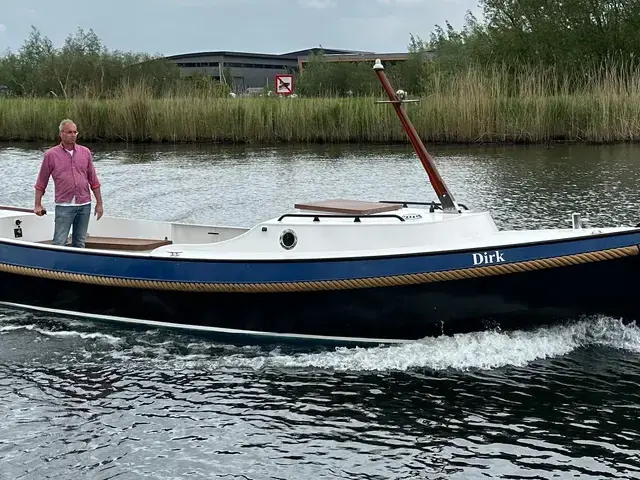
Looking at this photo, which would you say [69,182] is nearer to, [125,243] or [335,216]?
[125,243]

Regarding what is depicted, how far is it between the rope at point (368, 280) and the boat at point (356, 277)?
12 millimetres

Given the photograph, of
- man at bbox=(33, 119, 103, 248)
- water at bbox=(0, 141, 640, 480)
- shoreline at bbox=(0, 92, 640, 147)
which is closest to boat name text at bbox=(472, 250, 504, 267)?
water at bbox=(0, 141, 640, 480)

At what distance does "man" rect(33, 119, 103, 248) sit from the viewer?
990 centimetres

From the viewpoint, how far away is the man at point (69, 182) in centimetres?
990

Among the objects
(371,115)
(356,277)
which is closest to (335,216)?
(356,277)

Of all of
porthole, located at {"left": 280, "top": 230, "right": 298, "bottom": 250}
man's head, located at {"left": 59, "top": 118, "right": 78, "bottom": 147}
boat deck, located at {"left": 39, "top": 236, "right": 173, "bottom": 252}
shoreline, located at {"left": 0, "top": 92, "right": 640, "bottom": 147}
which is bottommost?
boat deck, located at {"left": 39, "top": 236, "right": 173, "bottom": 252}

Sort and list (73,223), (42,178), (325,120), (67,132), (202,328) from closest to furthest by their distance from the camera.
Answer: (202,328), (67,132), (42,178), (73,223), (325,120)

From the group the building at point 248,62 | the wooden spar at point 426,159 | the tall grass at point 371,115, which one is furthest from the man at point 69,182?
the building at point 248,62

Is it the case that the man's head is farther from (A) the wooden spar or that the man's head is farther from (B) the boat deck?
(A) the wooden spar

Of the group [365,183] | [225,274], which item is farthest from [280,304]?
[365,183]

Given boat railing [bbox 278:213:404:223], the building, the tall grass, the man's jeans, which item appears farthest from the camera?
the building

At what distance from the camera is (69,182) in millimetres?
9930

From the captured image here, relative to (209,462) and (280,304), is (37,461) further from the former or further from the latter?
(280,304)

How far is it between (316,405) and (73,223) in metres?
4.17
